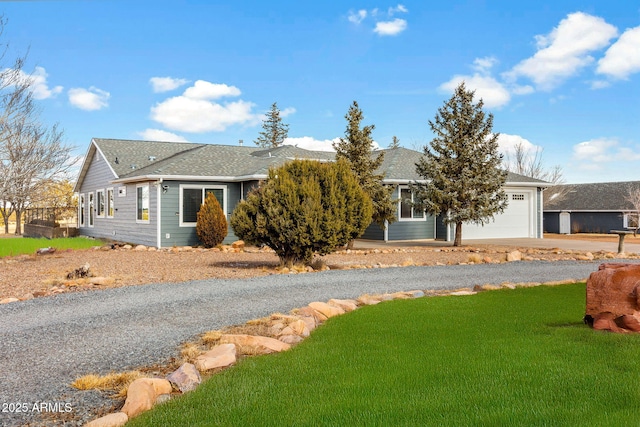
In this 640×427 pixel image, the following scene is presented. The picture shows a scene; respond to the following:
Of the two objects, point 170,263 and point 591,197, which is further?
point 591,197

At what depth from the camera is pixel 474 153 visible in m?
19.0

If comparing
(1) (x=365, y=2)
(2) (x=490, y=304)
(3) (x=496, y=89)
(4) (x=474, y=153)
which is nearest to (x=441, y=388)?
(2) (x=490, y=304)

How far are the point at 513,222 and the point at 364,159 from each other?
10332 millimetres

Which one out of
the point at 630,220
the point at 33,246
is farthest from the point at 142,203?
the point at 630,220

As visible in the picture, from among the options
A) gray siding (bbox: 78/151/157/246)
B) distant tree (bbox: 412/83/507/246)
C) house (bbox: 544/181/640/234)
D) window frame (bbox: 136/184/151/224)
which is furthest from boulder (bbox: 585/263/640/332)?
house (bbox: 544/181/640/234)

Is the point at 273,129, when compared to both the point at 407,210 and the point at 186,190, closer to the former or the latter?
the point at 407,210

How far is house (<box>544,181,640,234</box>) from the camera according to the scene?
3409 cm

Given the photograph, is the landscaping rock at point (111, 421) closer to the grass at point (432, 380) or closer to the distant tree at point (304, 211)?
Result: the grass at point (432, 380)

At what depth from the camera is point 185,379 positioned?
4.16m

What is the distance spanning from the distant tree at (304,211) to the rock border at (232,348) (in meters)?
3.34

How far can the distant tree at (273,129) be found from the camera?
58344 millimetres

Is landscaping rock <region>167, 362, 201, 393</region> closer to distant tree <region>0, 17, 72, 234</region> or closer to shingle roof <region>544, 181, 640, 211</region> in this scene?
distant tree <region>0, 17, 72, 234</region>

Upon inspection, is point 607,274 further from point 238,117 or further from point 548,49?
point 238,117

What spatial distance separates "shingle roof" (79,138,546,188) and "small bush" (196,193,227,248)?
125 centimetres
